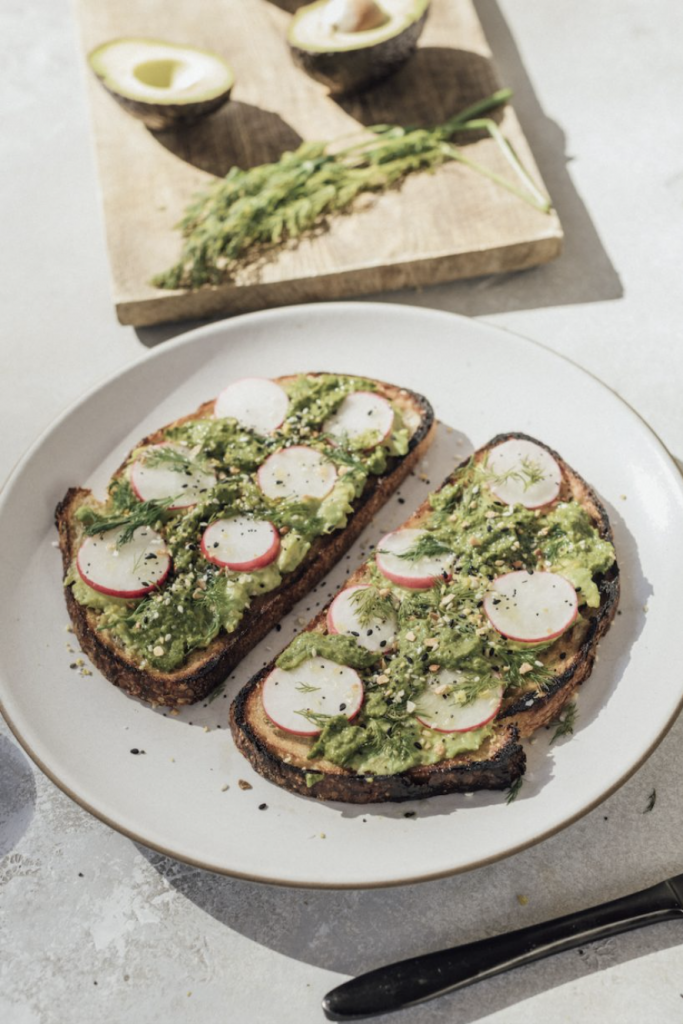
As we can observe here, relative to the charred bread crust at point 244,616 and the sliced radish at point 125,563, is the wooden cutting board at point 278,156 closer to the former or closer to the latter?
the charred bread crust at point 244,616

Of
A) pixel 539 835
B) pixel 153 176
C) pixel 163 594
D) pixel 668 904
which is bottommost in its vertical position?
pixel 668 904

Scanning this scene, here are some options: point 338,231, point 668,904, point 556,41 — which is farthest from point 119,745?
point 556,41

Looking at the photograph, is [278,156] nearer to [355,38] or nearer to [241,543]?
[355,38]

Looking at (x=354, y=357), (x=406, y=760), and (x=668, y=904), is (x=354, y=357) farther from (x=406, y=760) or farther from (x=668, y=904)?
(x=668, y=904)

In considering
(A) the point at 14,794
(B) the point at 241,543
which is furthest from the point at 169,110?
(A) the point at 14,794

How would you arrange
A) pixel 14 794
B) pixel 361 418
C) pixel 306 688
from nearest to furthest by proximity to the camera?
pixel 306 688
pixel 14 794
pixel 361 418
